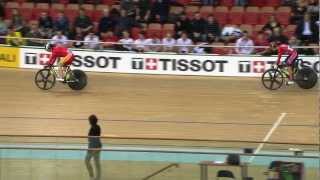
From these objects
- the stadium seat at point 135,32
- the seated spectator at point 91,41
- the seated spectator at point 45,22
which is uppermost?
the seated spectator at point 45,22

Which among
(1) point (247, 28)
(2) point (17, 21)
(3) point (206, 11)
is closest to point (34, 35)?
(2) point (17, 21)

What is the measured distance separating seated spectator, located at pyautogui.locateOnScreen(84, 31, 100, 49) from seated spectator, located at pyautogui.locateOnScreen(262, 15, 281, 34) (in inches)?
199

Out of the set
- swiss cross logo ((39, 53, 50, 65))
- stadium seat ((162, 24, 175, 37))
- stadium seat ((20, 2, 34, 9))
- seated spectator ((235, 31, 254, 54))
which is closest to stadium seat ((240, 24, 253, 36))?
seated spectator ((235, 31, 254, 54))

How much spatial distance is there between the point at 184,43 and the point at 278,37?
277 cm

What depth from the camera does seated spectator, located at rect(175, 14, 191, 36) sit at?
2230 centimetres

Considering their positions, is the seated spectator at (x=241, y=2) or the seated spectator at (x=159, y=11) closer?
the seated spectator at (x=159, y=11)

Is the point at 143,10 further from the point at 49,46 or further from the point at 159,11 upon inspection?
the point at 49,46

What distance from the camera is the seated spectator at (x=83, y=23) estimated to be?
2258 centimetres

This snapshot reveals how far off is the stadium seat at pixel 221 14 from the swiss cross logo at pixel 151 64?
3475 mm

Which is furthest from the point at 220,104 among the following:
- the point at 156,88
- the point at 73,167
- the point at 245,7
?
→ the point at 73,167

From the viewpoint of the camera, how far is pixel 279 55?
1897 centimetres

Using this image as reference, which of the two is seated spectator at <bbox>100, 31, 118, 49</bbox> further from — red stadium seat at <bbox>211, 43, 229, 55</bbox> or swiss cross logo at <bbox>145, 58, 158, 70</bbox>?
Answer: red stadium seat at <bbox>211, 43, 229, 55</bbox>

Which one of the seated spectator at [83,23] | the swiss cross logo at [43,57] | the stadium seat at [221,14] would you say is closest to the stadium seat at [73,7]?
the seated spectator at [83,23]

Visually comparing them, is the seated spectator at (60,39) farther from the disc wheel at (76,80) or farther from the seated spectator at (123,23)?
the disc wheel at (76,80)
